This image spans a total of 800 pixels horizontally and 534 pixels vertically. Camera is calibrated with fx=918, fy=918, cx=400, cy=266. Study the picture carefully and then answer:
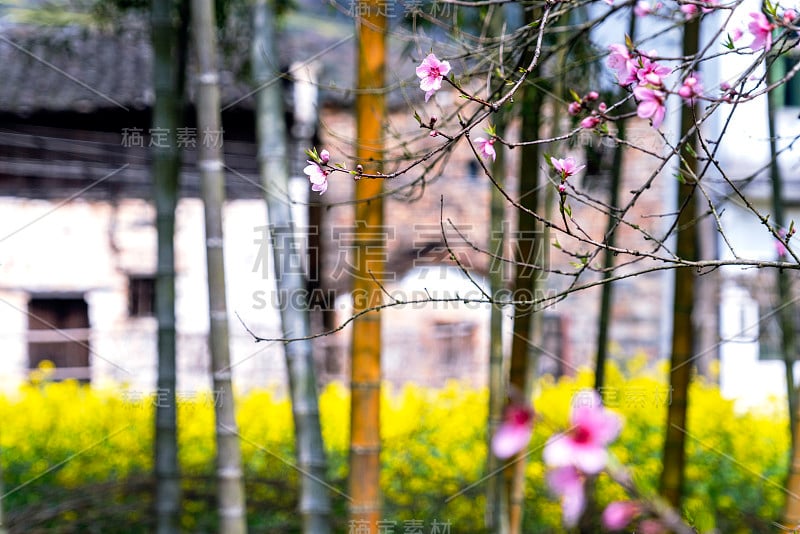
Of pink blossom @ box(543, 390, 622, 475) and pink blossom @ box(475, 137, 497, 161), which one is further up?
pink blossom @ box(475, 137, 497, 161)

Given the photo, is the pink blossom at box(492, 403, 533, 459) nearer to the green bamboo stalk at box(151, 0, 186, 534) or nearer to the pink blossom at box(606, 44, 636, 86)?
the pink blossom at box(606, 44, 636, 86)

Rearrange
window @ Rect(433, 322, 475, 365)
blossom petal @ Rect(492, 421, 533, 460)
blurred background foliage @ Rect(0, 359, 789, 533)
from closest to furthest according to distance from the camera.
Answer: blossom petal @ Rect(492, 421, 533, 460)
blurred background foliage @ Rect(0, 359, 789, 533)
window @ Rect(433, 322, 475, 365)

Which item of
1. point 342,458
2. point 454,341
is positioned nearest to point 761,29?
point 342,458

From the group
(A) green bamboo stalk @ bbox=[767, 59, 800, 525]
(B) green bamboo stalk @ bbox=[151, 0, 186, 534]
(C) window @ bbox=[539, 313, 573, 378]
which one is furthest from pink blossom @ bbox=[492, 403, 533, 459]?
(C) window @ bbox=[539, 313, 573, 378]

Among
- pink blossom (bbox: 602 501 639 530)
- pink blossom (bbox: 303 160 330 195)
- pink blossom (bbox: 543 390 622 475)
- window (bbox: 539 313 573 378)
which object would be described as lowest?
window (bbox: 539 313 573 378)

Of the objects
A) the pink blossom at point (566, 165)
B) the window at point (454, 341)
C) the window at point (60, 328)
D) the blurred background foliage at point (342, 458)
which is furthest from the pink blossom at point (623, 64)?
the window at point (60, 328)

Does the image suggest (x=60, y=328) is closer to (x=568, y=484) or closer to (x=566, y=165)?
(x=566, y=165)

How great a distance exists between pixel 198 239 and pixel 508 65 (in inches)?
222

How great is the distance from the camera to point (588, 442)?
678mm

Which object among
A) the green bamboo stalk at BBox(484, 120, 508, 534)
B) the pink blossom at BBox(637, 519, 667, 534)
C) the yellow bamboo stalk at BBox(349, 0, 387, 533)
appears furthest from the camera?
the green bamboo stalk at BBox(484, 120, 508, 534)

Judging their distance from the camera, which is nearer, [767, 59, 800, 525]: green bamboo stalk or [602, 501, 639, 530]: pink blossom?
[602, 501, 639, 530]: pink blossom

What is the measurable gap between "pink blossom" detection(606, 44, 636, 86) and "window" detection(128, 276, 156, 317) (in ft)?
21.0

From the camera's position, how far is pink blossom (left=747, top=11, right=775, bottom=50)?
121 cm

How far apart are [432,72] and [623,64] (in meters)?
0.26
